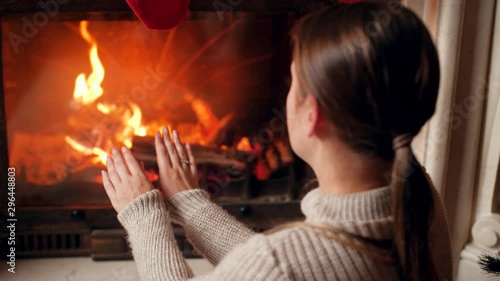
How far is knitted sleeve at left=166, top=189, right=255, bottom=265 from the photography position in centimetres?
97

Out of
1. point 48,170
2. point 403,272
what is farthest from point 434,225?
point 48,170

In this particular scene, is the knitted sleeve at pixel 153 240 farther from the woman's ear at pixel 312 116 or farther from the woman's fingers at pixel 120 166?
the woman's ear at pixel 312 116

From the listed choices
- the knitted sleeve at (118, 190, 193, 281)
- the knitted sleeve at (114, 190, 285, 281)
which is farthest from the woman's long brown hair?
the knitted sleeve at (118, 190, 193, 281)

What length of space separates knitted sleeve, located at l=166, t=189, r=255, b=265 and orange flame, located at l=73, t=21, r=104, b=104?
2.87ft

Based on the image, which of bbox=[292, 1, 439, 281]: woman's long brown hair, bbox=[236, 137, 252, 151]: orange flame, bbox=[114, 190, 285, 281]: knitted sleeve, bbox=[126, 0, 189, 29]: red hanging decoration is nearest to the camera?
bbox=[292, 1, 439, 281]: woman's long brown hair

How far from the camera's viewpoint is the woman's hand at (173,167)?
0.98 meters

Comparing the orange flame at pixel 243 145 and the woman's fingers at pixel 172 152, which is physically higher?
the woman's fingers at pixel 172 152

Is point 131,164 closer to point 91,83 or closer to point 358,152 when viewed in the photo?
point 358,152

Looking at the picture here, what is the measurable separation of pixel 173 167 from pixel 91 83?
85 cm

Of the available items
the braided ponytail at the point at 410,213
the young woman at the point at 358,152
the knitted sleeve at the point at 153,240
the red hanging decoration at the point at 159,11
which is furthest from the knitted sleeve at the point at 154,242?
the red hanging decoration at the point at 159,11

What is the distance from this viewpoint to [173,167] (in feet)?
3.24

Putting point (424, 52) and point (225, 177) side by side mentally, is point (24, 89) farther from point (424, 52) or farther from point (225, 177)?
point (424, 52)

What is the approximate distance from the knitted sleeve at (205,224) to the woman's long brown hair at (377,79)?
370 millimetres

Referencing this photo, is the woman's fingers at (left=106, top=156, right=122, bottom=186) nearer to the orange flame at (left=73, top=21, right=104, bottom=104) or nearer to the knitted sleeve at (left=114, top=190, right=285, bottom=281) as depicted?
the knitted sleeve at (left=114, top=190, right=285, bottom=281)
